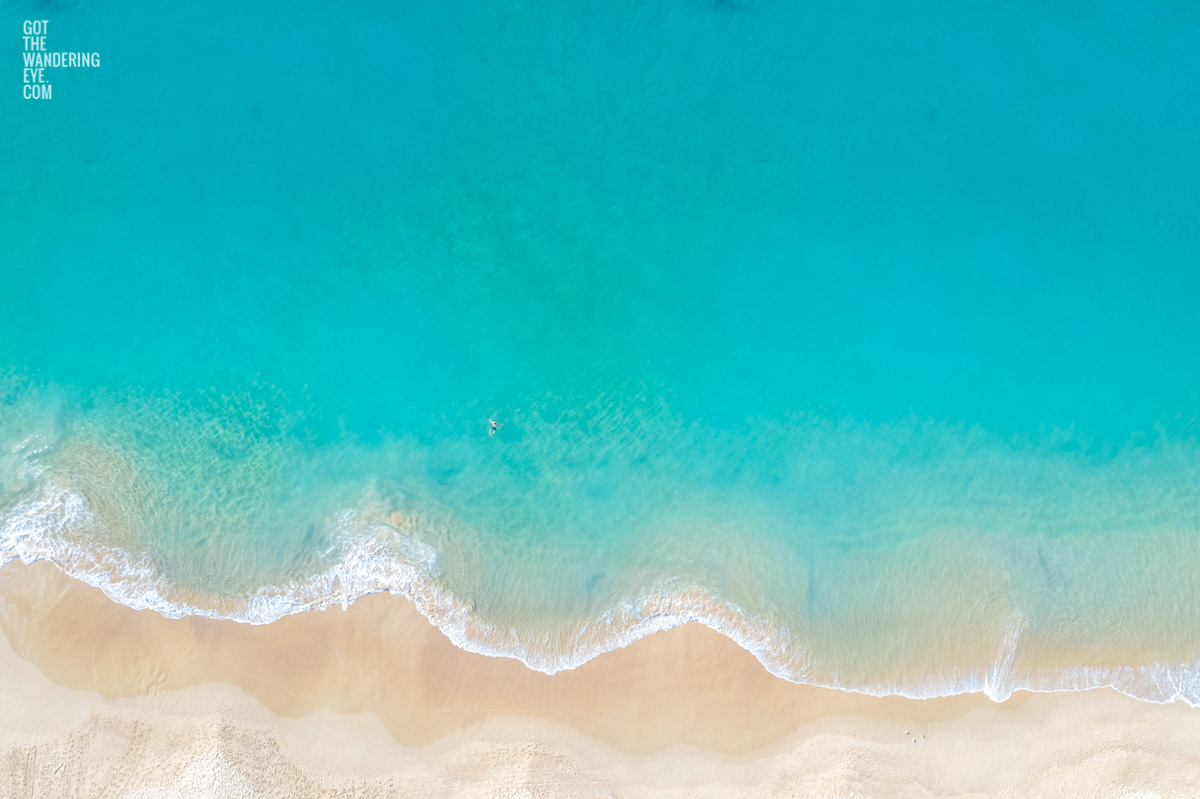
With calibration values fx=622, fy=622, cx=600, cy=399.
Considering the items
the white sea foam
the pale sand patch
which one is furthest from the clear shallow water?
the pale sand patch

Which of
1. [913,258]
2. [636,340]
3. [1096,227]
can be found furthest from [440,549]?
[1096,227]

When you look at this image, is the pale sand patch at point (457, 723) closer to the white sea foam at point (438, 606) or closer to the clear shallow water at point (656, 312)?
the white sea foam at point (438, 606)

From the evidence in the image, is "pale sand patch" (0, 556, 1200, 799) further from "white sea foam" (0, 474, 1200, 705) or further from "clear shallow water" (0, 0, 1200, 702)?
"clear shallow water" (0, 0, 1200, 702)

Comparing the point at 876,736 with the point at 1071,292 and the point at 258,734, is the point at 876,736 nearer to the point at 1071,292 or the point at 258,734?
the point at 1071,292

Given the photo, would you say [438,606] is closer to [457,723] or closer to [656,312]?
[457,723]

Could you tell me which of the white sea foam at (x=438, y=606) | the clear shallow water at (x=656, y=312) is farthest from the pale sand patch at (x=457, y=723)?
the clear shallow water at (x=656, y=312)

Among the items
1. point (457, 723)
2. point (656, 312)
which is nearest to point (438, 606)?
point (457, 723)
